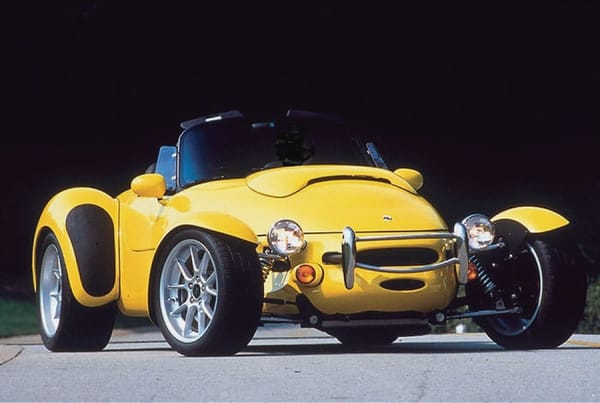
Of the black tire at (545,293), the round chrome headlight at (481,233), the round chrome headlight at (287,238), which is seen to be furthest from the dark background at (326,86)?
the round chrome headlight at (287,238)

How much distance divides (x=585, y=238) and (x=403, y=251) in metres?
10.7

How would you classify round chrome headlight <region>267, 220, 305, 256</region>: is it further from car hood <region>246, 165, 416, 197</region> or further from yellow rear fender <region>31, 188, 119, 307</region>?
yellow rear fender <region>31, 188, 119, 307</region>

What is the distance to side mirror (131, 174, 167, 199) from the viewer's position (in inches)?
366

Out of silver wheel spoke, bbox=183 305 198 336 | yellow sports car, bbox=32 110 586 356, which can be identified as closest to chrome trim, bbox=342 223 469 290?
yellow sports car, bbox=32 110 586 356

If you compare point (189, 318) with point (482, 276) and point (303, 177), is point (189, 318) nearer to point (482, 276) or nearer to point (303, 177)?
point (303, 177)

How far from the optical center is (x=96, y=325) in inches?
402

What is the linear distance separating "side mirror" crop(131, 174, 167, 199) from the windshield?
0.78ft

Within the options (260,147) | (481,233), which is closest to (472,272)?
(481,233)

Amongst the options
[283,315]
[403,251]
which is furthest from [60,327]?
[403,251]

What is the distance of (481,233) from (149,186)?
2097 mm

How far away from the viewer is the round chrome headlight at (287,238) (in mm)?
8461

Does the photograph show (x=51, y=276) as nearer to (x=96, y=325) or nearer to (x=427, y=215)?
(x=96, y=325)

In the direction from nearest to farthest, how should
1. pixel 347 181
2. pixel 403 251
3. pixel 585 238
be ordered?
pixel 403 251 < pixel 347 181 < pixel 585 238

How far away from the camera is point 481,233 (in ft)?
29.9
